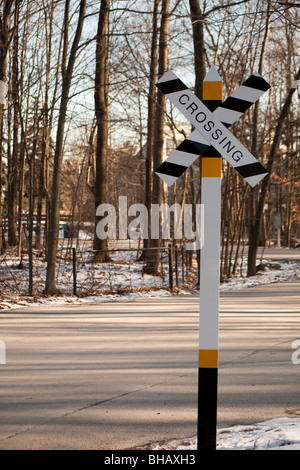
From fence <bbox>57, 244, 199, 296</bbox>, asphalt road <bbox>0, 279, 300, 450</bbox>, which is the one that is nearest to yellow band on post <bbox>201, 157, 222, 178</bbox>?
asphalt road <bbox>0, 279, 300, 450</bbox>

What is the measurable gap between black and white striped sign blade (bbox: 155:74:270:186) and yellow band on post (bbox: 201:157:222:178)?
2.9 inches

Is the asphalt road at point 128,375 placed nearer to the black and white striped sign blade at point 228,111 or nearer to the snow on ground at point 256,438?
the snow on ground at point 256,438

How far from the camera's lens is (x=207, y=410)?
4.39 metres

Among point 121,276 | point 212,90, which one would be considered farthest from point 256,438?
point 121,276

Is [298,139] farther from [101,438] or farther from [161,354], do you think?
[101,438]

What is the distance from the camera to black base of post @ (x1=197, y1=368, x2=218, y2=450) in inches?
171

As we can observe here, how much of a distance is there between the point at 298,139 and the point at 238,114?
46.4 m

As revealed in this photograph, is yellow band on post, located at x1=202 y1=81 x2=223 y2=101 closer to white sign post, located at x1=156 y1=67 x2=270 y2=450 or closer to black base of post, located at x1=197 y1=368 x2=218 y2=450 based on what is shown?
white sign post, located at x1=156 y1=67 x2=270 y2=450

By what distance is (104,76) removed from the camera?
2280 cm

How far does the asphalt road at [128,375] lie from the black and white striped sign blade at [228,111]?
6.83 ft

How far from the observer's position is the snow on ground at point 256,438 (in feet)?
15.5

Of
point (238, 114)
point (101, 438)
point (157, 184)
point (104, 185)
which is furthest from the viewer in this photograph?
point (104, 185)

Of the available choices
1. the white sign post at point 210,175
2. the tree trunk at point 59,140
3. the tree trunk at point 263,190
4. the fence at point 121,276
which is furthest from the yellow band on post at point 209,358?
the tree trunk at point 263,190
